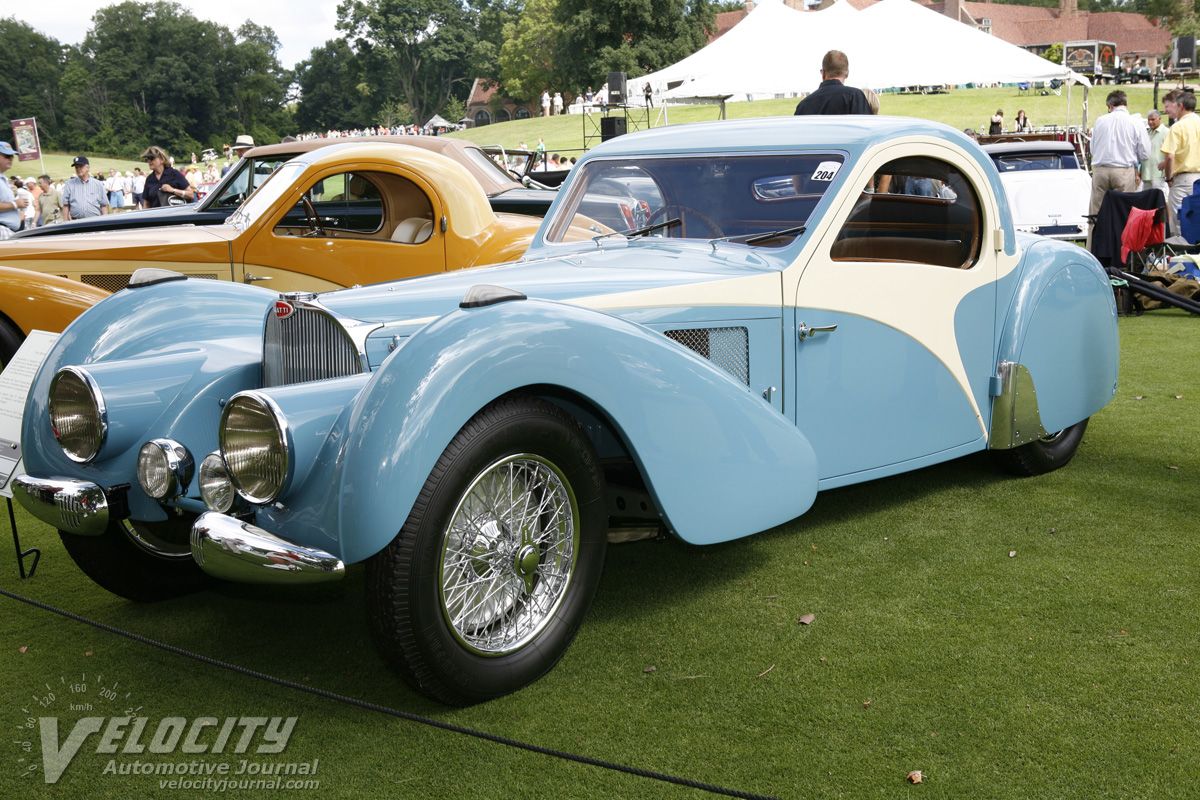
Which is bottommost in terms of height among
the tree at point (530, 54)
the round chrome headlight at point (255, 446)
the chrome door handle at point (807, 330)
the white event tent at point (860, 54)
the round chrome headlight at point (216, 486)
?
the round chrome headlight at point (216, 486)

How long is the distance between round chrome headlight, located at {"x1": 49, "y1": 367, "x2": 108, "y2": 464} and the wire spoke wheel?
1269 millimetres

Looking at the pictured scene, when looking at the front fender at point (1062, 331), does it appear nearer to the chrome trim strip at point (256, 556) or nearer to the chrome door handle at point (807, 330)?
the chrome door handle at point (807, 330)

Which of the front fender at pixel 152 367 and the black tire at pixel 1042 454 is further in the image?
the black tire at pixel 1042 454

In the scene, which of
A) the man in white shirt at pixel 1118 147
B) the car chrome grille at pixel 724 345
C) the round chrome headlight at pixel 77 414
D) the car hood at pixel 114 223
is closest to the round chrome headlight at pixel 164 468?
the round chrome headlight at pixel 77 414

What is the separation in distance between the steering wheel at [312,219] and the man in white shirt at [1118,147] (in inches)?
350

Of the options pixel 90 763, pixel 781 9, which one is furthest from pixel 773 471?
pixel 781 9

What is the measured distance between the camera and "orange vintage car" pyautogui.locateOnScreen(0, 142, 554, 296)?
6.66 metres

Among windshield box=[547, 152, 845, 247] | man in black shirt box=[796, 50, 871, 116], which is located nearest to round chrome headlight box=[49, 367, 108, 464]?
windshield box=[547, 152, 845, 247]

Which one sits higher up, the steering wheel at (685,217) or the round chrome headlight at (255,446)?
the steering wheel at (685,217)

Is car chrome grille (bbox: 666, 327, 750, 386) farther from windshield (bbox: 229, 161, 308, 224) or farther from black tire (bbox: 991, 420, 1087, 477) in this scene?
windshield (bbox: 229, 161, 308, 224)

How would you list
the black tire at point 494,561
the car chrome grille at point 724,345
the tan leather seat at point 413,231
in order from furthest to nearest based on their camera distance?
the tan leather seat at point 413,231, the car chrome grille at point 724,345, the black tire at point 494,561

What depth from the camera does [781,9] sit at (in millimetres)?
15281

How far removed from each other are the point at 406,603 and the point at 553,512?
2.01ft

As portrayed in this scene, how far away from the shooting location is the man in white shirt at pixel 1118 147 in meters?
11.2
